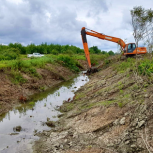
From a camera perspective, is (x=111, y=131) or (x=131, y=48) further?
(x=131, y=48)

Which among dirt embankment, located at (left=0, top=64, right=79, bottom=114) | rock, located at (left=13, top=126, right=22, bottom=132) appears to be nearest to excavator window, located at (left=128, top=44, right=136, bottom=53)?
dirt embankment, located at (left=0, top=64, right=79, bottom=114)

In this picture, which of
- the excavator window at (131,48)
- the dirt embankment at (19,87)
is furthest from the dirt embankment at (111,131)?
the excavator window at (131,48)

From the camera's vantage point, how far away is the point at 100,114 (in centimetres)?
653

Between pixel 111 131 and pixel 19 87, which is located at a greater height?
pixel 19 87

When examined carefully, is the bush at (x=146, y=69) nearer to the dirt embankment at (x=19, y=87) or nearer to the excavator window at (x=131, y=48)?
the dirt embankment at (x=19, y=87)

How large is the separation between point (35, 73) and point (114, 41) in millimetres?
10316

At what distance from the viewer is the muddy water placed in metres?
6.07

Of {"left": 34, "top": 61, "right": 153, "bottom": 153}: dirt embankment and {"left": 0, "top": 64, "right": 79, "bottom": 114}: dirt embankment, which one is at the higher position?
{"left": 0, "top": 64, "right": 79, "bottom": 114}: dirt embankment

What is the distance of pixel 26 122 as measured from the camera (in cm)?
805

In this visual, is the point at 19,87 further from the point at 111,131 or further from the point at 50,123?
the point at 111,131

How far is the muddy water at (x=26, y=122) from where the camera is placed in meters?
6.07

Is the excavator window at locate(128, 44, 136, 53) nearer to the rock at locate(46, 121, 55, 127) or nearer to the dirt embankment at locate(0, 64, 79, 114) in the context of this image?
the dirt embankment at locate(0, 64, 79, 114)

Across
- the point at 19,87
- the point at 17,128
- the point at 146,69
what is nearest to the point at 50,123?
the point at 17,128

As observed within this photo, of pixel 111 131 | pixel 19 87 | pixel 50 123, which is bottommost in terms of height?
pixel 50 123
